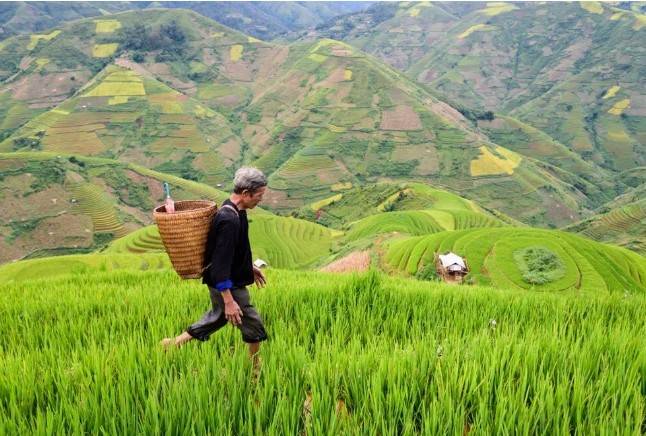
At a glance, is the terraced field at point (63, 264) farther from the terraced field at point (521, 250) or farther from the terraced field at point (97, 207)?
the terraced field at point (97, 207)

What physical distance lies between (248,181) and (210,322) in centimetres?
142

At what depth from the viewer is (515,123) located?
187250mm

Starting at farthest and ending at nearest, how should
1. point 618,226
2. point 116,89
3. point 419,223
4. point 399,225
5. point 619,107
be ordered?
point 619,107 < point 116,89 < point 618,226 < point 419,223 < point 399,225

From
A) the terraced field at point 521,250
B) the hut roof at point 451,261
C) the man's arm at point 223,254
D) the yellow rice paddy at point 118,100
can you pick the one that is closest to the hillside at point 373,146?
the yellow rice paddy at point 118,100

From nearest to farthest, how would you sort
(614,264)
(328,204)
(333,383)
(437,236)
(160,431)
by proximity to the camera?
(160,431)
(333,383)
(614,264)
(437,236)
(328,204)

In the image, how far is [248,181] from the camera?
13.1ft

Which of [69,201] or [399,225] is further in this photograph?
[69,201]

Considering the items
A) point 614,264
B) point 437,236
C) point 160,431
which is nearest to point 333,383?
point 160,431

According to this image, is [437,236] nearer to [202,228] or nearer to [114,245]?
[202,228]

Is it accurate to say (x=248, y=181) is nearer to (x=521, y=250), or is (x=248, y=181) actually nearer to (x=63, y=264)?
(x=521, y=250)

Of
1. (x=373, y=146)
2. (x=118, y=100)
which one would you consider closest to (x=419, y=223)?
(x=373, y=146)

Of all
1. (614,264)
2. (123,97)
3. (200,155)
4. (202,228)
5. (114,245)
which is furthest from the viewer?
(123,97)

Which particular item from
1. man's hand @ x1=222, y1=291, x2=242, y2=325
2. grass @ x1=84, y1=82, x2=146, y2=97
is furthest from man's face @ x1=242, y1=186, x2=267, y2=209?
grass @ x1=84, y1=82, x2=146, y2=97

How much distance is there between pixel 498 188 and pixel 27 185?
11991cm
